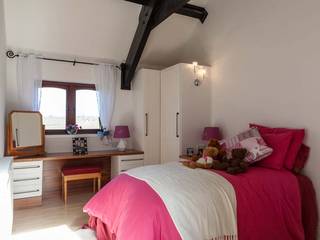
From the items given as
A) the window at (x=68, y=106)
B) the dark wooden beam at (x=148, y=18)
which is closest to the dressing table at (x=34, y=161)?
the window at (x=68, y=106)

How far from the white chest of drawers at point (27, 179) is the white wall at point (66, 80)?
580mm

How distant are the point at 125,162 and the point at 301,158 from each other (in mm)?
2535

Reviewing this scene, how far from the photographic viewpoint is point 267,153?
2.46m

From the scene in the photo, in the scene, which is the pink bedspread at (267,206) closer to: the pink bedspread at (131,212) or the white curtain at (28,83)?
the pink bedspread at (131,212)

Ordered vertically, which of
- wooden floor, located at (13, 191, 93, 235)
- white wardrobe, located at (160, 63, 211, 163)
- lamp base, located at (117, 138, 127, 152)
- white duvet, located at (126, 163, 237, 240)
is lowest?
wooden floor, located at (13, 191, 93, 235)

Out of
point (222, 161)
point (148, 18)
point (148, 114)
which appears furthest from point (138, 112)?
point (222, 161)

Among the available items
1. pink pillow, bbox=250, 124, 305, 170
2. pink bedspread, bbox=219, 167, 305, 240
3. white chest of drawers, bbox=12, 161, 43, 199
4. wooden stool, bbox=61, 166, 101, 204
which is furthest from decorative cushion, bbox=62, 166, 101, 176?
pink pillow, bbox=250, 124, 305, 170

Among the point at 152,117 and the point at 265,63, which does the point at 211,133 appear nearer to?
the point at 152,117

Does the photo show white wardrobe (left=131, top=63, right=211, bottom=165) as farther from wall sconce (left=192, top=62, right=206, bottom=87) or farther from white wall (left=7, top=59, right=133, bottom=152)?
white wall (left=7, top=59, right=133, bottom=152)

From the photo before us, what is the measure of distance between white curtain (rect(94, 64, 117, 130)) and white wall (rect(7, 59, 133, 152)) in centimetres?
13

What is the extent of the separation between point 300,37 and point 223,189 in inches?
78.5

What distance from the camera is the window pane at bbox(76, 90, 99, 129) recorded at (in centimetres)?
402

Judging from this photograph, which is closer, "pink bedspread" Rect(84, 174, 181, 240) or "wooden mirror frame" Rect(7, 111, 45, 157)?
"pink bedspread" Rect(84, 174, 181, 240)

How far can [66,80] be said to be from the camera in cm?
387
